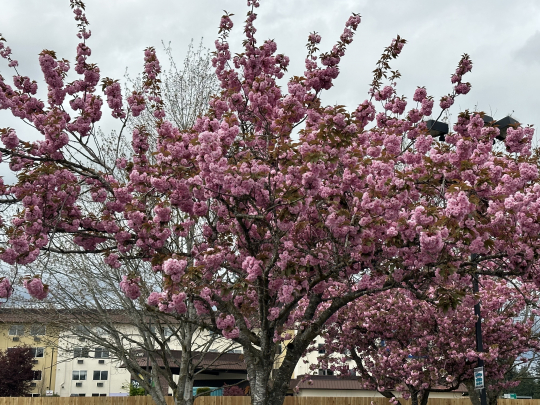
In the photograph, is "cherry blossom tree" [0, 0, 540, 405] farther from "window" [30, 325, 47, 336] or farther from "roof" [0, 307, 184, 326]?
"window" [30, 325, 47, 336]

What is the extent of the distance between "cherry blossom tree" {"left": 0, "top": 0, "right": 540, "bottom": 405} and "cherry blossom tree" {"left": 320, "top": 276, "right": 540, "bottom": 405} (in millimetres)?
5792

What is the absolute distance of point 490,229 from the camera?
6.00m

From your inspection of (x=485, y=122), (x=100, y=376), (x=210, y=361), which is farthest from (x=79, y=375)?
(x=485, y=122)

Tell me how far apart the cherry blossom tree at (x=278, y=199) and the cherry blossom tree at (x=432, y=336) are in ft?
19.0

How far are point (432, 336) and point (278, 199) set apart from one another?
819 centimetres

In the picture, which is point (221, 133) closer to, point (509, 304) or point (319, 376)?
point (509, 304)

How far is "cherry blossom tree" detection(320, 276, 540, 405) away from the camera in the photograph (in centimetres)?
1295

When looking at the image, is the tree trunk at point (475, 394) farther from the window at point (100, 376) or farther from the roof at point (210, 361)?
the window at point (100, 376)

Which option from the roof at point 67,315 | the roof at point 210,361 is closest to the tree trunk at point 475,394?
the roof at point 210,361

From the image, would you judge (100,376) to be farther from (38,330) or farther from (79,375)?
(38,330)

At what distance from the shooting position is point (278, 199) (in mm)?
6988

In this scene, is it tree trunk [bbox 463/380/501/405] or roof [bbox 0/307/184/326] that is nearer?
roof [bbox 0/307/184/326]

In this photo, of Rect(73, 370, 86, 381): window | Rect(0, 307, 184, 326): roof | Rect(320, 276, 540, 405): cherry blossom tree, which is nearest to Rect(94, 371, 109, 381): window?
Rect(73, 370, 86, 381): window

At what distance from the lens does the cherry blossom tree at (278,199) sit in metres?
6.26
